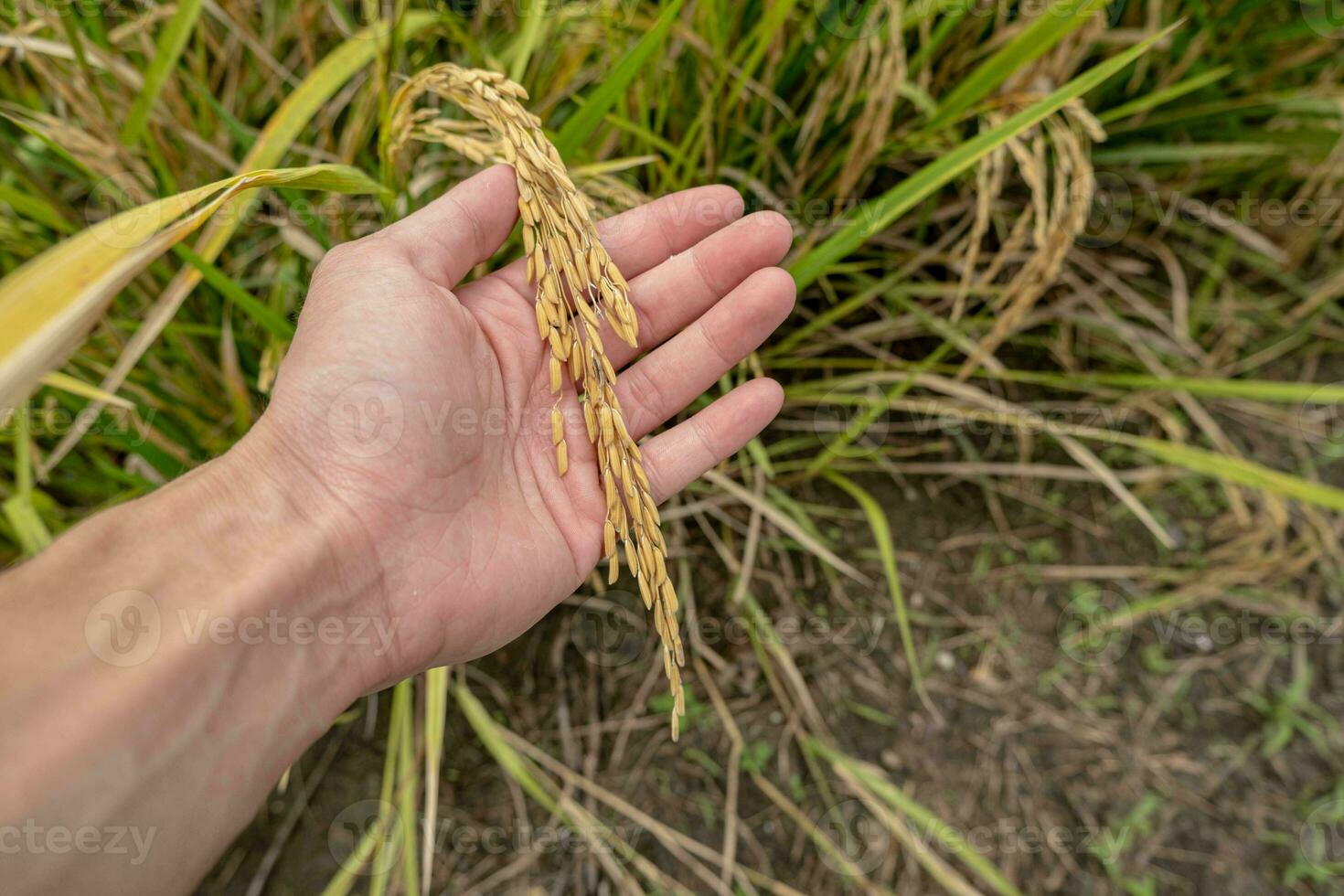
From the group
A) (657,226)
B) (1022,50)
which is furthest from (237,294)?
(1022,50)

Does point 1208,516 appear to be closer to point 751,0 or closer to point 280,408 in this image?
point 751,0

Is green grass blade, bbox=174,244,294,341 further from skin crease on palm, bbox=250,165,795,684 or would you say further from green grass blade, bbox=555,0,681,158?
green grass blade, bbox=555,0,681,158

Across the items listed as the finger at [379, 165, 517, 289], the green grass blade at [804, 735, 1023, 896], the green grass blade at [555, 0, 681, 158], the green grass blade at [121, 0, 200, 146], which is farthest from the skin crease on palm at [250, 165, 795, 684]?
the green grass blade at [804, 735, 1023, 896]

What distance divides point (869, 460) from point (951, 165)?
78 centimetres

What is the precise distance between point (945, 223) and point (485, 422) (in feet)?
3.64

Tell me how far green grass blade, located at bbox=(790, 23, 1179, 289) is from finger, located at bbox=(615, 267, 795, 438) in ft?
0.24

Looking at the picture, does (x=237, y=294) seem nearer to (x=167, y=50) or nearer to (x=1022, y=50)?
(x=167, y=50)

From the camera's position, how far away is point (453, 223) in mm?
986

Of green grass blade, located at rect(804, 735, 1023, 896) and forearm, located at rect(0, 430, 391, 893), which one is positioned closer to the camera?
forearm, located at rect(0, 430, 391, 893)

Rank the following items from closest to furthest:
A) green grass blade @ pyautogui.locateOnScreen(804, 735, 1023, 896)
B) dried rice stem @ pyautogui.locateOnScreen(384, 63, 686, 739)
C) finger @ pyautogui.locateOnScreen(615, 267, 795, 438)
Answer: dried rice stem @ pyautogui.locateOnScreen(384, 63, 686, 739) < finger @ pyautogui.locateOnScreen(615, 267, 795, 438) < green grass blade @ pyautogui.locateOnScreen(804, 735, 1023, 896)

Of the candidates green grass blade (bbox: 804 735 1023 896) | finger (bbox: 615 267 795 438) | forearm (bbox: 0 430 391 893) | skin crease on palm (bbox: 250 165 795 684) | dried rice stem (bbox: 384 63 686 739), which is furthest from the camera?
green grass blade (bbox: 804 735 1023 896)

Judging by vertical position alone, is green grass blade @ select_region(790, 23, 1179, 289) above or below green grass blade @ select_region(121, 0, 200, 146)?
below

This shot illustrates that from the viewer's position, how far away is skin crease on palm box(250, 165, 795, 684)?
0.92 m

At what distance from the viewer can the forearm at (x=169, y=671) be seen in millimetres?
705
